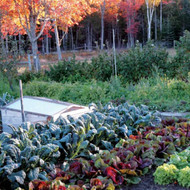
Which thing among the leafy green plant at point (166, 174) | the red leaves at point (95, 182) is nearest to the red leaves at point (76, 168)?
the red leaves at point (95, 182)

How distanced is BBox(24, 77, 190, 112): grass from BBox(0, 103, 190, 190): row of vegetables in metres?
2.10

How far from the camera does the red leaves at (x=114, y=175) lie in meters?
3.27

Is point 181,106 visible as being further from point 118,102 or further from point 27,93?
point 27,93

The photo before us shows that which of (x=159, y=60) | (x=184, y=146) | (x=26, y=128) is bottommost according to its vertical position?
(x=184, y=146)

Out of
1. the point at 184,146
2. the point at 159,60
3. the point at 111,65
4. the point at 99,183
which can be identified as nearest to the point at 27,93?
the point at 111,65

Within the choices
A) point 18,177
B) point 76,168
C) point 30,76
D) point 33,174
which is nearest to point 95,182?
point 76,168

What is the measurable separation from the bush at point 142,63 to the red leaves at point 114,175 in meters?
6.78

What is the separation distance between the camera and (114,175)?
3.29 m

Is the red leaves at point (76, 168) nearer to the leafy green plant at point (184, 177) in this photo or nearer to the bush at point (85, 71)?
the leafy green plant at point (184, 177)

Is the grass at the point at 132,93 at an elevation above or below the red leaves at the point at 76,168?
above

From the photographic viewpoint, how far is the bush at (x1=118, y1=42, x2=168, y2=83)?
395 inches

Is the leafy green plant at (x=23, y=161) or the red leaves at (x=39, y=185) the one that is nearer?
the red leaves at (x=39, y=185)

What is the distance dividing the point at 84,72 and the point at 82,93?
2.44 metres

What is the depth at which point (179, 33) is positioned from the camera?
3991cm
